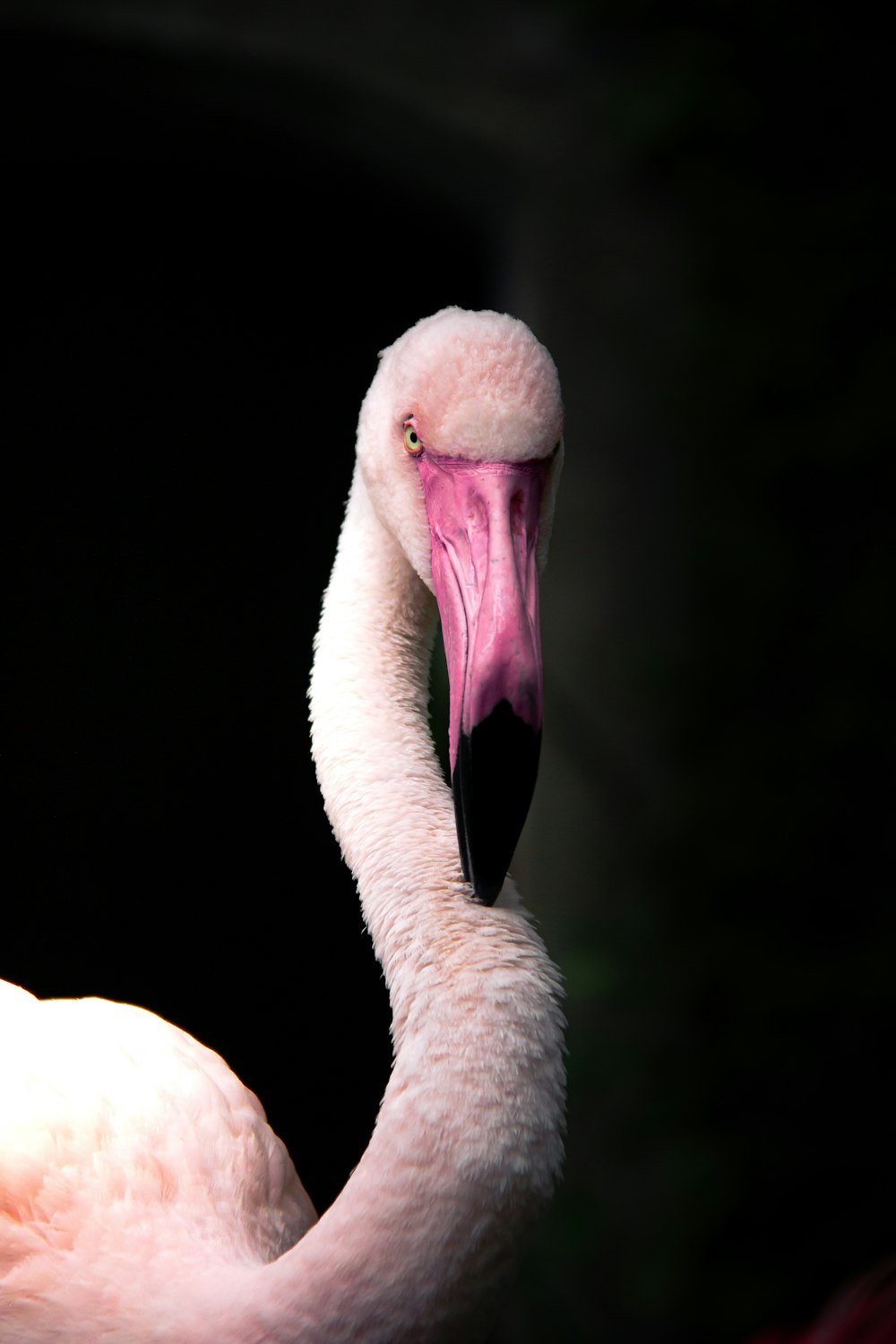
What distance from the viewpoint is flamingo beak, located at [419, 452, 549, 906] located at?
0.60 metres

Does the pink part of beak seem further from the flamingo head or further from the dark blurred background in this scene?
the dark blurred background

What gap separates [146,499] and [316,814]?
1.43ft

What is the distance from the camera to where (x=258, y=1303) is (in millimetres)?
610

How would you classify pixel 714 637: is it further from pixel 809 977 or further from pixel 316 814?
pixel 316 814

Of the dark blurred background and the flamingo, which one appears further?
the dark blurred background

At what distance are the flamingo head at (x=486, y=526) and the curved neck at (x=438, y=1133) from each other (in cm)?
4

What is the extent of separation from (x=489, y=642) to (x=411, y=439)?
7.0 inches

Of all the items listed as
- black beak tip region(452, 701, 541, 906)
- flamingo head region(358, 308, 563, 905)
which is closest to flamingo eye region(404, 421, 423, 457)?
flamingo head region(358, 308, 563, 905)

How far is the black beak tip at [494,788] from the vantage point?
1.98ft

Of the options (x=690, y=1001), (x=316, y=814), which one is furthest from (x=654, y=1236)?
(x=316, y=814)

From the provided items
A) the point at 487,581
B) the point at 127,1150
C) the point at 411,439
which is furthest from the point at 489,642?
the point at 127,1150

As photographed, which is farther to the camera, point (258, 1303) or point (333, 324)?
point (333, 324)

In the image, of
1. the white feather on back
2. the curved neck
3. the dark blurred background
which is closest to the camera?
the curved neck

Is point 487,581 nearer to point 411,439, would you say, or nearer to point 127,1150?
point 411,439
